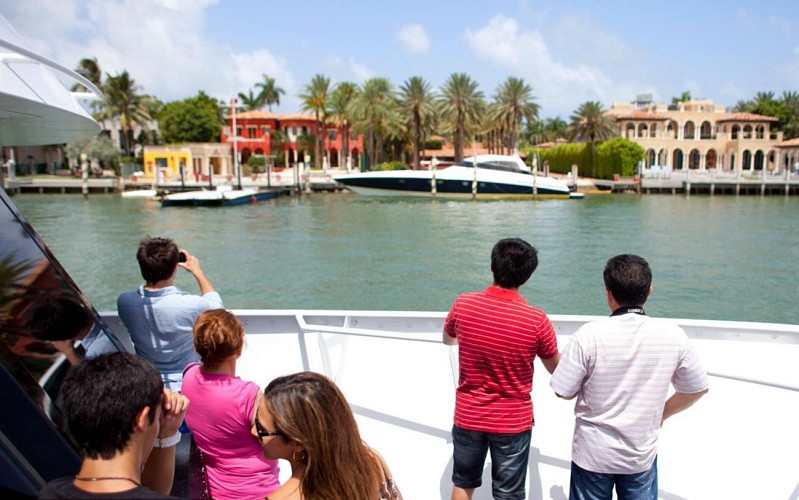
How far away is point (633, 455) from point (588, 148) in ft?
211

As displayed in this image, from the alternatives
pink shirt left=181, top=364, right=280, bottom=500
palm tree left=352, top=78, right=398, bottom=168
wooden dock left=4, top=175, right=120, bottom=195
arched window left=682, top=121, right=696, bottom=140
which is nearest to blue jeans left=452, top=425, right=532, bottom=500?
pink shirt left=181, top=364, right=280, bottom=500

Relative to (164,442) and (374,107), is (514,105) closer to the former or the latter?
(374,107)

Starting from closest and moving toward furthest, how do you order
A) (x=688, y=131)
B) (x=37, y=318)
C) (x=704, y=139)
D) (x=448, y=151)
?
(x=37, y=318), (x=704, y=139), (x=688, y=131), (x=448, y=151)

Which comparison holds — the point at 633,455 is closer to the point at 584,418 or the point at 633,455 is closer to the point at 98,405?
the point at 584,418

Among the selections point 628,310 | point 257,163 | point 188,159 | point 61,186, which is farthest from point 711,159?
point 628,310

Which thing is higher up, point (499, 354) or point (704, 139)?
point (704, 139)

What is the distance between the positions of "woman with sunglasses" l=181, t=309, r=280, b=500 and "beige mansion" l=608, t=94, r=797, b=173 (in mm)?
71727

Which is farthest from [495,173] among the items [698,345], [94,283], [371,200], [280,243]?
[698,345]

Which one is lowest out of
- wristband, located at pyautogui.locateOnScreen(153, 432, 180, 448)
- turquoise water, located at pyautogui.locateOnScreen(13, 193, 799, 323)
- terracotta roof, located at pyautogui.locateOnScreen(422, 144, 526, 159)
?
turquoise water, located at pyautogui.locateOnScreen(13, 193, 799, 323)

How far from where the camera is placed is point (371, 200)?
41.5 meters

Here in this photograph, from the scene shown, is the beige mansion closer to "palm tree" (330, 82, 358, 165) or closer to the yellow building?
"palm tree" (330, 82, 358, 165)

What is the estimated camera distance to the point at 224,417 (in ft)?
7.01

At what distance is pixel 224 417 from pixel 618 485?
Answer: 4.90 feet

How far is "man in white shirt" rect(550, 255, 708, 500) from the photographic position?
2.16 meters
